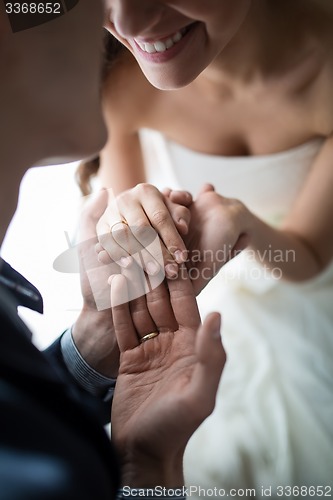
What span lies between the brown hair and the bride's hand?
97mm

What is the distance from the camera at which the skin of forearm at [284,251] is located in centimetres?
75

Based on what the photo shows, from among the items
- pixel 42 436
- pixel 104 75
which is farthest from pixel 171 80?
pixel 42 436

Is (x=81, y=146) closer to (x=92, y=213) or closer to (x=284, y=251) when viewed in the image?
(x=92, y=213)

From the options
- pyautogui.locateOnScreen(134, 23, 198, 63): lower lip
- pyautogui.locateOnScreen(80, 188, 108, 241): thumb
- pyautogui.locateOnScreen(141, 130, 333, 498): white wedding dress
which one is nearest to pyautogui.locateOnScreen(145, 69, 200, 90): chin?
pyautogui.locateOnScreen(134, 23, 198, 63): lower lip

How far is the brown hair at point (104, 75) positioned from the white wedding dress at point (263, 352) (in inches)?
7.5

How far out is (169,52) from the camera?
0.57 metres

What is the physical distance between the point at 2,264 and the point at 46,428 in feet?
0.61

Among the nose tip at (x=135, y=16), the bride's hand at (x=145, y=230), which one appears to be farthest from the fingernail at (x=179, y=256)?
the nose tip at (x=135, y=16)

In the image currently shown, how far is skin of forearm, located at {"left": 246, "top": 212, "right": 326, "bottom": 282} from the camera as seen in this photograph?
0.75 metres

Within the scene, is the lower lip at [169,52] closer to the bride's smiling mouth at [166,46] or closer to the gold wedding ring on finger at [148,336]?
the bride's smiling mouth at [166,46]

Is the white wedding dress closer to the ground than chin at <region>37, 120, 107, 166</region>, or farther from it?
closer to the ground

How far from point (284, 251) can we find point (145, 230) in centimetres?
30

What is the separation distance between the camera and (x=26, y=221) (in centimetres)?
55

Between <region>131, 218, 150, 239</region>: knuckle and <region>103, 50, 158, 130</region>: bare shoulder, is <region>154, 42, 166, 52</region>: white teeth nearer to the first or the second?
<region>103, 50, 158, 130</region>: bare shoulder
